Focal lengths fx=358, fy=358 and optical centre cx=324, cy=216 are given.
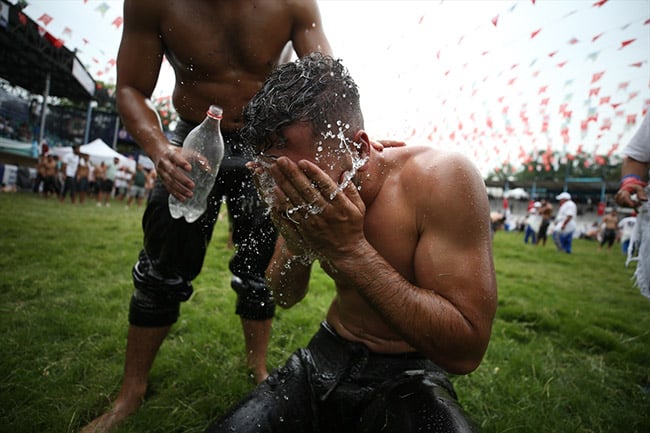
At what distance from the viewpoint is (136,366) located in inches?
77.2

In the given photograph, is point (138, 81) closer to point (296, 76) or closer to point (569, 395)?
point (296, 76)

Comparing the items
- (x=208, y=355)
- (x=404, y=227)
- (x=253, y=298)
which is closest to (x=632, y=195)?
(x=404, y=227)

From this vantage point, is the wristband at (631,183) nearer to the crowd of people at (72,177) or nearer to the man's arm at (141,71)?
the man's arm at (141,71)

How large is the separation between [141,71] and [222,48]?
455 millimetres

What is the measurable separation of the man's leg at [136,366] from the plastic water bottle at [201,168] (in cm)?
67

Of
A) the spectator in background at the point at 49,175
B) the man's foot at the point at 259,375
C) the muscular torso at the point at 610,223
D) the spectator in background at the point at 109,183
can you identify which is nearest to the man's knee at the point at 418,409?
the man's foot at the point at 259,375

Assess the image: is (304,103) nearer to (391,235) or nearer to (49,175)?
(391,235)

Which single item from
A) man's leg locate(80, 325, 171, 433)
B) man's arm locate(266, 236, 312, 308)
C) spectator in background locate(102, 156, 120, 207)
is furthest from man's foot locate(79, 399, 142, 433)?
spectator in background locate(102, 156, 120, 207)

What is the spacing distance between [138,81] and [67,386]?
5.73 feet

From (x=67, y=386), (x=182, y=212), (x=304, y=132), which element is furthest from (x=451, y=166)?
(x=67, y=386)

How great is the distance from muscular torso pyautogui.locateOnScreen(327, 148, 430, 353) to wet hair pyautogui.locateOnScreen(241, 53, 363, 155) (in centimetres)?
25

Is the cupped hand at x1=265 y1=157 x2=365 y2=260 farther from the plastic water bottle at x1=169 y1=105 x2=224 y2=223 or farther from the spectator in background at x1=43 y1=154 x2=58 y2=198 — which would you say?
the spectator in background at x1=43 y1=154 x2=58 y2=198

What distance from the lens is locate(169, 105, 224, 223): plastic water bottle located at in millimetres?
2025

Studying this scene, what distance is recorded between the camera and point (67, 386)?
201 centimetres
